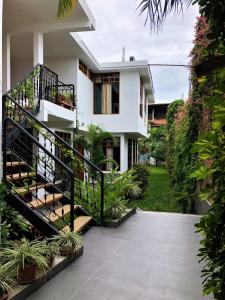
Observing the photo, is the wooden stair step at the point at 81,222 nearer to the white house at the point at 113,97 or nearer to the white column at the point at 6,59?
the white column at the point at 6,59

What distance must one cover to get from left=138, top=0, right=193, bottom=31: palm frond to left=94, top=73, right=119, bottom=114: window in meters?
12.5

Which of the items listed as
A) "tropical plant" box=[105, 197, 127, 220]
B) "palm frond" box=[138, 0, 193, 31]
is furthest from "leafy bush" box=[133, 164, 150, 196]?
"palm frond" box=[138, 0, 193, 31]

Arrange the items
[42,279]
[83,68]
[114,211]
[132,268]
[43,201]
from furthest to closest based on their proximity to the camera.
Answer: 1. [83,68]
2. [114,211]
3. [43,201]
4. [132,268]
5. [42,279]

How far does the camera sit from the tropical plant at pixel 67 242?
427cm

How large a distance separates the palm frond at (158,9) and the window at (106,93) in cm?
1251

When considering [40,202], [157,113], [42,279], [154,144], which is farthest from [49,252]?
[157,113]

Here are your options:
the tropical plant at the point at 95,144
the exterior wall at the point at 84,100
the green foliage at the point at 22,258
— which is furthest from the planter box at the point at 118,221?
the exterior wall at the point at 84,100

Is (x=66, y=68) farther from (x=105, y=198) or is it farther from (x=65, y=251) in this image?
(x=65, y=251)

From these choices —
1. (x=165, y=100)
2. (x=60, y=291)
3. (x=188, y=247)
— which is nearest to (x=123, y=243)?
(x=188, y=247)

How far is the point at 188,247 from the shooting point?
5.06 m

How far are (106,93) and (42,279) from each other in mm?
12775

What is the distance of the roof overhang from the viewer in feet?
23.7

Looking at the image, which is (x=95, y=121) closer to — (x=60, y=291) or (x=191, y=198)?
(x=191, y=198)

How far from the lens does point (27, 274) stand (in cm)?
338
